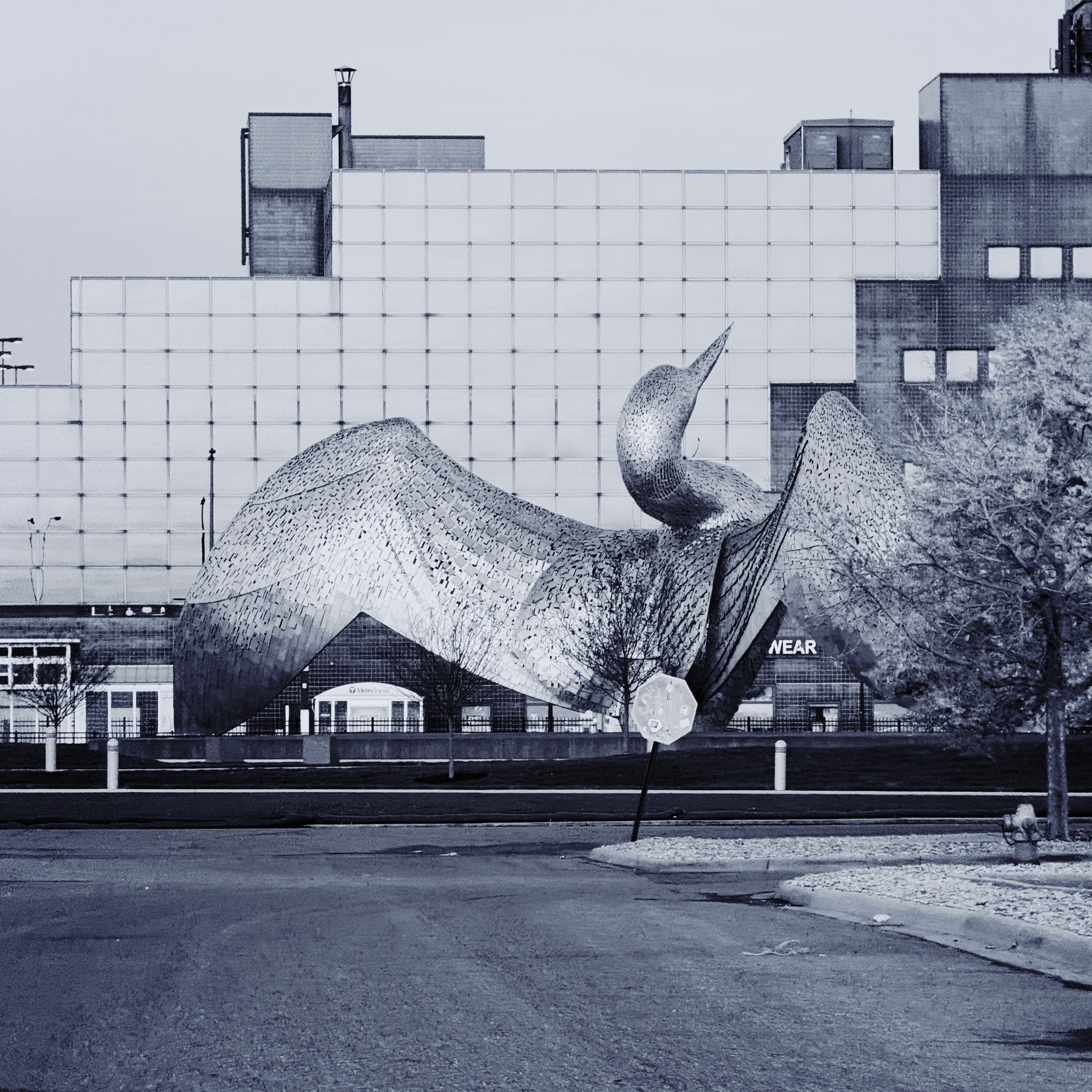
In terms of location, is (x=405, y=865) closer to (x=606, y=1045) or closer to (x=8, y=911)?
(x=8, y=911)

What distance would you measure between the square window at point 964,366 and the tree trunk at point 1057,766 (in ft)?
167

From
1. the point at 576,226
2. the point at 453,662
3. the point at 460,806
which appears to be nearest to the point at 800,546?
the point at 453,662

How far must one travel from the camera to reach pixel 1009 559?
63.6ft

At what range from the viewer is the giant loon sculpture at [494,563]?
3947cm

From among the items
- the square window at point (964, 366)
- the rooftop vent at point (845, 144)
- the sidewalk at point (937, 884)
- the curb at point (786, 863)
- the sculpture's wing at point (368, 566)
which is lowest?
the curb at point (786, 863)

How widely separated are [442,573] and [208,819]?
17275 mm

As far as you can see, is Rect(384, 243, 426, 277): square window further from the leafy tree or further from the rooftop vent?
the leafy tree

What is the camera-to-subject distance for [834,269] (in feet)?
230

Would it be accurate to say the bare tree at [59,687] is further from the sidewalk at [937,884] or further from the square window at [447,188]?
the sidewalk at [937,884]

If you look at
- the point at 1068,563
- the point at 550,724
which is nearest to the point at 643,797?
the point at 1068,563

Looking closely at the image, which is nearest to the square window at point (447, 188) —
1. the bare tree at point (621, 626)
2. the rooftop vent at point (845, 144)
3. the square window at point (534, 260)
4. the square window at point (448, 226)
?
the square window at point (448, 226)

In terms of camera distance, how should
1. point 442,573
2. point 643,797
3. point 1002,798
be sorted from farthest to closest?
point 442,573, point 1002,798, point 643,797

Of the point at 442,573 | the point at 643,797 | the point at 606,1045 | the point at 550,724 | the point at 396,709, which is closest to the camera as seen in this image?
the point at 606,1045

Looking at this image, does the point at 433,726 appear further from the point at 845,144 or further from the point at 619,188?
the point at 845,144
